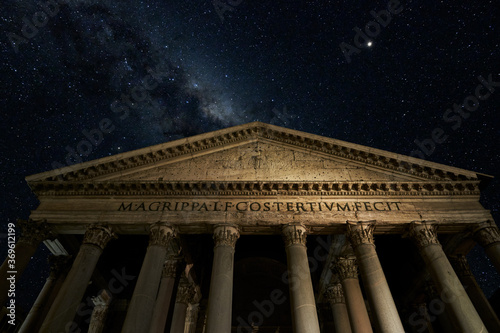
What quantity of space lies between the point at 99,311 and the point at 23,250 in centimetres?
601

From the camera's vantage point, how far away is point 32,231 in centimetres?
1065

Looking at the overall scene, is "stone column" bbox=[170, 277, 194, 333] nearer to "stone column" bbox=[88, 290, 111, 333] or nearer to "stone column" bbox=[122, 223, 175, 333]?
"stone column" bbox=[122, 223, 175, 333]

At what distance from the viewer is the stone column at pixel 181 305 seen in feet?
39.5

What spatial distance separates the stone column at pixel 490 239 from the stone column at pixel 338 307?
5.70 metres

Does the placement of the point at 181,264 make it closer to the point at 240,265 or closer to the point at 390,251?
the point at 240,265

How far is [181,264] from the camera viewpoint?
41.8ft

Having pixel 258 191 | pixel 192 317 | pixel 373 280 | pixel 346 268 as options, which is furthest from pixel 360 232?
pixel 192 317

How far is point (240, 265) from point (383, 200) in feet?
27.8

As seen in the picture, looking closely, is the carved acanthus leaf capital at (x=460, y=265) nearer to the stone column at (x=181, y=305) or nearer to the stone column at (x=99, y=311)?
the stone column at (x=181, y=305)

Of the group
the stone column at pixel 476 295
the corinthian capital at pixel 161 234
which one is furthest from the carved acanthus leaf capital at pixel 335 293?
the corinthian capital at pixel 161 234

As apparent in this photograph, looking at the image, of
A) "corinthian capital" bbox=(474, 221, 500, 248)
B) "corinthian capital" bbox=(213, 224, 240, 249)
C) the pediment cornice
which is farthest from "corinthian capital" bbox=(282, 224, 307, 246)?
"corinthian capital" bbox=(474, 221, 500, 248)

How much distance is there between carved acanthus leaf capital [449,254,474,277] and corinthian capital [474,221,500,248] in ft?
5.89

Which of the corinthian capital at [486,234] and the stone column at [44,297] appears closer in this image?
the corinthian capital at [486,234]

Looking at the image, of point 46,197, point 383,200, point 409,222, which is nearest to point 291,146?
point 383,200
